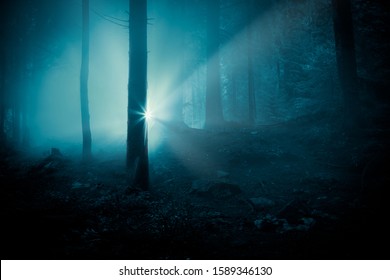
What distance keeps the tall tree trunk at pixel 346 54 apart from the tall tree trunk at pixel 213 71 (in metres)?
4.85

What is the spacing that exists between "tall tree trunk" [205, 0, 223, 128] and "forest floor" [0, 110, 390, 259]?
2.59m

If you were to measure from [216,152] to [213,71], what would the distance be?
477 centimetres

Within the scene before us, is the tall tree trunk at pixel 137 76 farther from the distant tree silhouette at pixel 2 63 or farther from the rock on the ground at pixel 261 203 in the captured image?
the distant tree silhouette at pixel 2 63

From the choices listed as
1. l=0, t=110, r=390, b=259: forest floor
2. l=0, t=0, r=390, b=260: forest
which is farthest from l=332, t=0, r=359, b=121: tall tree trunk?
l=0, t=110, r=390, b=259: forest floor

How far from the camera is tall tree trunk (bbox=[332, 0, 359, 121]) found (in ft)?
23.2

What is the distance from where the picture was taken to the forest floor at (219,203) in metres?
3.06

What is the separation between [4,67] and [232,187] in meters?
18.9

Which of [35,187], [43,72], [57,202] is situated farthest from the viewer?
[43,72]

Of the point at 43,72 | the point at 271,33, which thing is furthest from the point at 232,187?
the point at 43,72

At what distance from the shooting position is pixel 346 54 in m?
7.24

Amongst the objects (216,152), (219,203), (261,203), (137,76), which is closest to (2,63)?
(137,76)

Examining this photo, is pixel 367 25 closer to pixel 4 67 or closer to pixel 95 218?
pixel 95 218

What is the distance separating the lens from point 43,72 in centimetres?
2047

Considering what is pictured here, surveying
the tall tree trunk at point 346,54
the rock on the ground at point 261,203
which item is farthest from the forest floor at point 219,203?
the tall tree trunk at point 346,54
